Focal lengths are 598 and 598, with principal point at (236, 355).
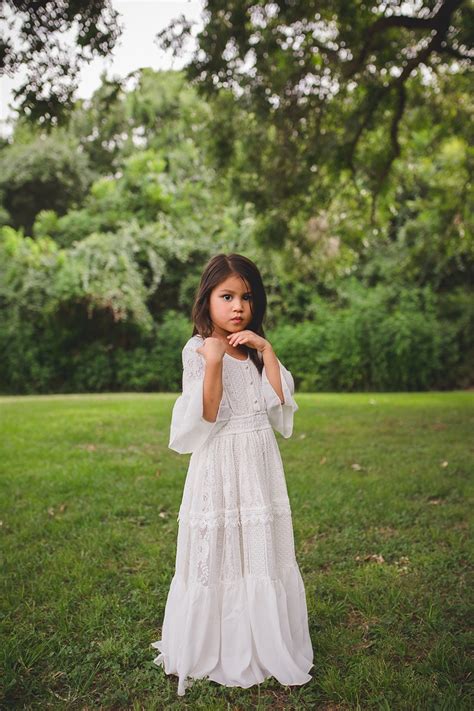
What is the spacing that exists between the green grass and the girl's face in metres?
1.52

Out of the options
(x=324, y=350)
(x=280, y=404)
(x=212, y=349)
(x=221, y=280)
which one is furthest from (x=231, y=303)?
(x=324, y=350)

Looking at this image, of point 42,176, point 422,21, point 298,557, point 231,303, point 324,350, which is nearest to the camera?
point 231,303

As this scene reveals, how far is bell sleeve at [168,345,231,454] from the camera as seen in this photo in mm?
2453

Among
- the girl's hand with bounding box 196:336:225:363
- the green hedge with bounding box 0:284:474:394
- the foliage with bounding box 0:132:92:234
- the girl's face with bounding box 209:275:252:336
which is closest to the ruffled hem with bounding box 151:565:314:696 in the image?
the girl's hand with bounding box 196:336:225:363

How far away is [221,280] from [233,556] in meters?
1.18

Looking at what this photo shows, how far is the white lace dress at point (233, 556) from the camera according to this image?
2465 mm

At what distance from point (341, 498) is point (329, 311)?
1230 centimetres

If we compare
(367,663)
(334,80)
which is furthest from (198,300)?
(334,80)

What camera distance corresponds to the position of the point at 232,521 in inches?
98.8

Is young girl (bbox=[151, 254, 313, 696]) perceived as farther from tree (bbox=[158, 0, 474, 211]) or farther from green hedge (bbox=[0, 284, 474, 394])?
green hedge (bbox=[0, 284, 474, 394])

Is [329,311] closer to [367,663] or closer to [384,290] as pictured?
[384,290]

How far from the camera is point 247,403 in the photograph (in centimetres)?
263

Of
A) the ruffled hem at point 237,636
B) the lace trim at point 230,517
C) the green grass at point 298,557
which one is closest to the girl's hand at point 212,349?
the lace trim at point 230,517

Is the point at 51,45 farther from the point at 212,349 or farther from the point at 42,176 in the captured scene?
the point at 42,176
